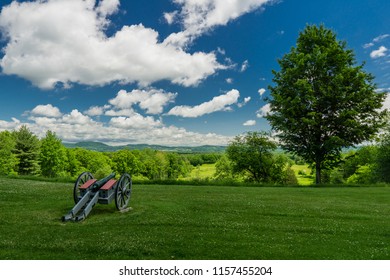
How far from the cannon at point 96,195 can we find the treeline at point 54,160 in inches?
835

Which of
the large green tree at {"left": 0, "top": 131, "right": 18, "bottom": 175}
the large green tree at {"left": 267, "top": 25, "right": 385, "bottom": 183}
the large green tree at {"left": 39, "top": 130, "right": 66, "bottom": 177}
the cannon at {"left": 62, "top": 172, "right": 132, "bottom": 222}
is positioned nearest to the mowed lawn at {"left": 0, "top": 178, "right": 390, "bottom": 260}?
the cannon at {"left": 62, "top": 172, "right": 132, "bottom": 222}

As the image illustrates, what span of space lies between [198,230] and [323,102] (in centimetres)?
2165

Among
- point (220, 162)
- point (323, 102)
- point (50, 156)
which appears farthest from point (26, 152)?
point (323, 102)

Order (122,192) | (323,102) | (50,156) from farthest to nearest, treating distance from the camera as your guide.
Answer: (50,156) < (323,102) < (122,192)

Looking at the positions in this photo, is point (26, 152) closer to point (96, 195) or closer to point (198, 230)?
point (96, 195)

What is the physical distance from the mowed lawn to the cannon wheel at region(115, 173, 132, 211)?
55cm

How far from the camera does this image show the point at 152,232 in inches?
408

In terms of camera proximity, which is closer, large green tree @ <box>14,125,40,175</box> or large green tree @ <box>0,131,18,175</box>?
large green tree @ <box>0,131,18,175</box>

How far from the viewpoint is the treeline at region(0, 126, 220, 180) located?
→ 62081 mm

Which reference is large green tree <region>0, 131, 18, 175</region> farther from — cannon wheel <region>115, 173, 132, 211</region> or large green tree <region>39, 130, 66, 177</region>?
cannon wheel <region>115, 173, 132, 211</region>

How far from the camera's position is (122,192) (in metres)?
14.1

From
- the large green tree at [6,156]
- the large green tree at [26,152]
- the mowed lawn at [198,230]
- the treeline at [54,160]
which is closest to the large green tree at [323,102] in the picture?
the mowed lawn at [198,230]

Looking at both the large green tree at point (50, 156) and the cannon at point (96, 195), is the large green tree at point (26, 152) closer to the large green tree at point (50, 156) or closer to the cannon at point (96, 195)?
the large green tree at point (50, 156)
